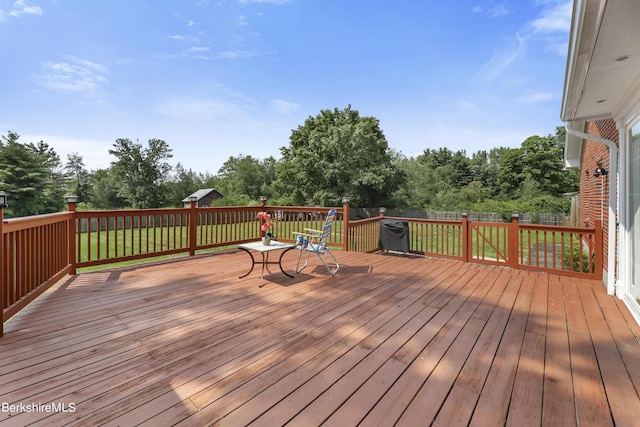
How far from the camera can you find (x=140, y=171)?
2509 centimetres

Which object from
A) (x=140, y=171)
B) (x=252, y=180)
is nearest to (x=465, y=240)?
(x=140, y=171)

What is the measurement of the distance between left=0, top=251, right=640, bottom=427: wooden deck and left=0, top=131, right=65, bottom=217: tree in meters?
19.0

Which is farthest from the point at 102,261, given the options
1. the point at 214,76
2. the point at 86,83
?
the point at 86,83

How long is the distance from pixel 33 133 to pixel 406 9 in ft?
89.0

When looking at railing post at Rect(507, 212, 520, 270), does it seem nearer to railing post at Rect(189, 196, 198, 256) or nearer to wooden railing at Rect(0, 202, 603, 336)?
wooden railing at Rect(0, 202, 603, 336)

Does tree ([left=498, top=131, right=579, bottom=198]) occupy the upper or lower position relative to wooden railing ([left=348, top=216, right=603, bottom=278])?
upper

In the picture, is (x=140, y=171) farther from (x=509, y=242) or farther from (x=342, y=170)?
(x=509, y=242)

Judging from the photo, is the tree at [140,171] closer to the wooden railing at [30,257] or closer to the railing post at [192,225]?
the railing post at [192,225]

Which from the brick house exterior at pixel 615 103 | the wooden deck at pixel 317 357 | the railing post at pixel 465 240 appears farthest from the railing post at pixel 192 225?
the brick house exterior at pixel 615 103

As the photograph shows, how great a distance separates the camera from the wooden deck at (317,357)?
1.41 meters

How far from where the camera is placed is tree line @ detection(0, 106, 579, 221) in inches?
697

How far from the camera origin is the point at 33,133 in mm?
20938

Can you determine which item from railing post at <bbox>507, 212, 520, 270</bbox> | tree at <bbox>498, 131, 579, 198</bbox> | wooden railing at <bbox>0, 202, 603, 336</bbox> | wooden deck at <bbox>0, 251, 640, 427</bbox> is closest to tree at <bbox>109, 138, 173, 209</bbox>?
wooden railing at <bbox>0, 202, 603, 336</bbox>

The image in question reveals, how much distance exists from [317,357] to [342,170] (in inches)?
766
